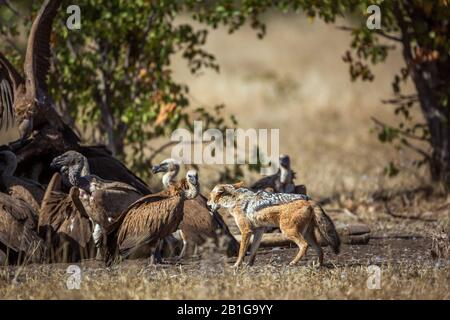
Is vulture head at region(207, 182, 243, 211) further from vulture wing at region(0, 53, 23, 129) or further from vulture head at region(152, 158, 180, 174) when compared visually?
vulture wing at region(0, 53, 23, 129)

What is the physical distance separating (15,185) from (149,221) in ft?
5.80

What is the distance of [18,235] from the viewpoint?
8.59 metres

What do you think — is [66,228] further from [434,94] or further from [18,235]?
[434,94]

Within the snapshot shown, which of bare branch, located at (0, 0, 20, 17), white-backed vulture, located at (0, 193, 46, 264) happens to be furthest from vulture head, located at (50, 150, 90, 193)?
bare branch, located at (0, 0, 20, 17)

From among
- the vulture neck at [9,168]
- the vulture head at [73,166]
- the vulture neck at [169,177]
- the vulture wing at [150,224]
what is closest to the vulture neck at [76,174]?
the vulture head at [73,166]

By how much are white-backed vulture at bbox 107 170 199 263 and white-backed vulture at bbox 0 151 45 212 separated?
111cm

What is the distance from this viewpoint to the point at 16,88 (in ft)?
33.4

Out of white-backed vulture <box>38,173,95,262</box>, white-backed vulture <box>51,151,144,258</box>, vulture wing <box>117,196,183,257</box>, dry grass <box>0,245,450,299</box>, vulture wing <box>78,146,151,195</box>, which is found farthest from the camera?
vulture wing <box>78,146,151,195</box>

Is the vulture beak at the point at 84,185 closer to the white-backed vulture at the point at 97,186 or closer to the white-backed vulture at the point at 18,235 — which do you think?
the white-backed vulture at the point at 97,186

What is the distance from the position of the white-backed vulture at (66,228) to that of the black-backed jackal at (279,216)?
1199mm

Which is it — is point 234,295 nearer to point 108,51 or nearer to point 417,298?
point 417,298

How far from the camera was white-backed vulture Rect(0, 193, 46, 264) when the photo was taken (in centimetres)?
851

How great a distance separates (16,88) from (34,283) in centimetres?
315
